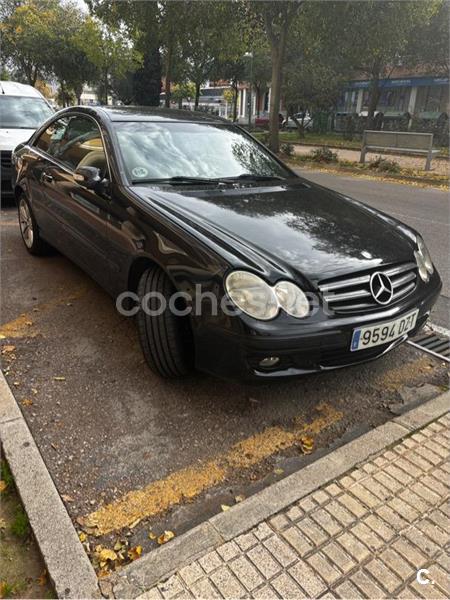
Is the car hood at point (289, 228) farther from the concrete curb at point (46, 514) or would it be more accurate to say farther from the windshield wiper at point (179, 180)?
the concrete curb at point (46, 514)

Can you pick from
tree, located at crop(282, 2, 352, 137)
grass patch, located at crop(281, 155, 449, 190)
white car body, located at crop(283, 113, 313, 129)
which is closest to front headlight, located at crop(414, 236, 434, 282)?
grass patch, located at crop(281, 155, 449, 190)

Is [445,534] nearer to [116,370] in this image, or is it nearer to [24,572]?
[24,572]

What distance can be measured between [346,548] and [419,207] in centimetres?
792

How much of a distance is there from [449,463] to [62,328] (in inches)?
108

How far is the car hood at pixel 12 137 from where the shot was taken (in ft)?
24.2

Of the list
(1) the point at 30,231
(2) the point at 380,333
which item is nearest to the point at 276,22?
(1) the point at 30,231

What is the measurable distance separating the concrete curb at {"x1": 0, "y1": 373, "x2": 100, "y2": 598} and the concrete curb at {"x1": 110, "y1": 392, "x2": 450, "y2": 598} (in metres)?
0.12

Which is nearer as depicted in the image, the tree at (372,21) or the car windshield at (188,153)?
the car windshield at (188,153)

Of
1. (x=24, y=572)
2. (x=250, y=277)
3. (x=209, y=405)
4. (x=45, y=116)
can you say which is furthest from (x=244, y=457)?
(x=45, y=116)

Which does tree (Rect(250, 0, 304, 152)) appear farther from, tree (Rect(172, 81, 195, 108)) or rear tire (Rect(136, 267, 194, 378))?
tree (Rect(172, 81, 195, 108))

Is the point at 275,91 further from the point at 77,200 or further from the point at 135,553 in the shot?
the point at 135,553

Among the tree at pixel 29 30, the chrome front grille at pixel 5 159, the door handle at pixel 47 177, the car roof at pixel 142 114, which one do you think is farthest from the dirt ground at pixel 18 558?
the tree at pixel 29 30

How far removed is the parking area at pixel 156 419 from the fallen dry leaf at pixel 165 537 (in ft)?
0.12

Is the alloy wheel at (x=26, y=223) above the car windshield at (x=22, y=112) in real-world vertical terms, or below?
below
